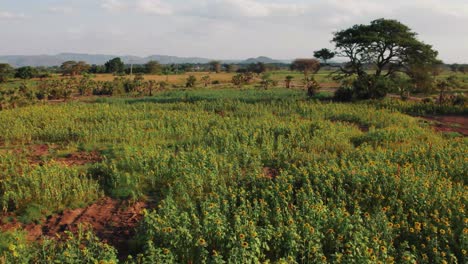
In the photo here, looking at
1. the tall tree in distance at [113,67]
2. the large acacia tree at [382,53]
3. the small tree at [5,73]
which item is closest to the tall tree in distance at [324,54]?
the large acacia tree at [382,53]

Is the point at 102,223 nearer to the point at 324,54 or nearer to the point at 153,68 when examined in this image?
the point at 324,54

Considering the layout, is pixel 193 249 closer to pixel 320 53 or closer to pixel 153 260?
pixel 153 260

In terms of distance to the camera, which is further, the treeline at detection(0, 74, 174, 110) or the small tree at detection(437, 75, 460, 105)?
the treeline at detection(0, 74, 174, 110)

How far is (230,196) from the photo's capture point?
7535mm

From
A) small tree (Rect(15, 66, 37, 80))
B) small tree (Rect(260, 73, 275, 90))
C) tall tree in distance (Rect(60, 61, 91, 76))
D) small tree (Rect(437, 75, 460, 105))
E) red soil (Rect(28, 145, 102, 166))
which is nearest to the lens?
red soil (Rect(28, 145, 102, 166))

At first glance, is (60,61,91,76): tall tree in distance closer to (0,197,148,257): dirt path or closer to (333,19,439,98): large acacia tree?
(333,19,439,98): large acacia tree

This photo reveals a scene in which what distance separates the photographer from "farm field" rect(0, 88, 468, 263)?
18.0 feet

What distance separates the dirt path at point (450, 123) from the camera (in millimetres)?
16516

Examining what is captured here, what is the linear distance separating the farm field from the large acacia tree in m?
11.0

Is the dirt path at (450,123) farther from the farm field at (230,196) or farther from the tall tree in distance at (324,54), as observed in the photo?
the tall tree in distance at (324,54)

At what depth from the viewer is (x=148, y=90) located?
124 ft

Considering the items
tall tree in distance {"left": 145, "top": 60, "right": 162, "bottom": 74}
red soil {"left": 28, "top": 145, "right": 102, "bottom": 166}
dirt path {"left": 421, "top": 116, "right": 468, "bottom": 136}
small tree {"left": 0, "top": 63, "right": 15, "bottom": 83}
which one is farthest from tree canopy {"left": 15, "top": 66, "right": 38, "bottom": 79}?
dirt path {"left": 421, "top": 116, "right": 468, "bottom": 136}

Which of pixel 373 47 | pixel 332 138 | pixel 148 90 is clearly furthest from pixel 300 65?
pixel 332 138

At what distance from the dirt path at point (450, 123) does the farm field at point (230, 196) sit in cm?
147
